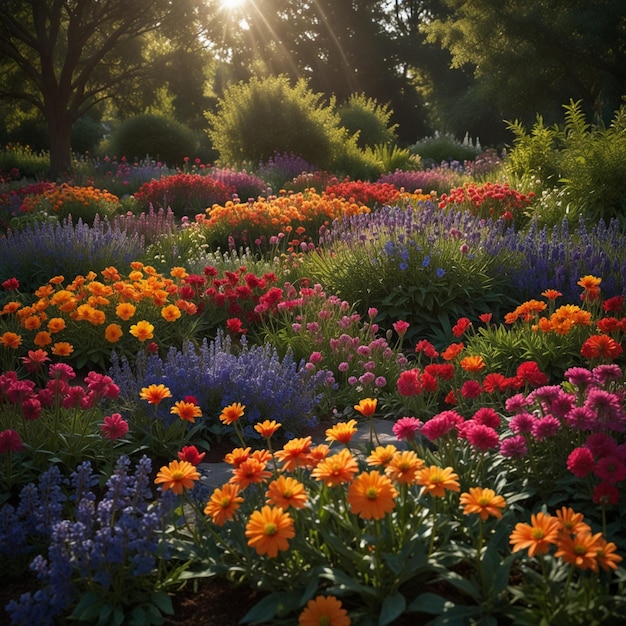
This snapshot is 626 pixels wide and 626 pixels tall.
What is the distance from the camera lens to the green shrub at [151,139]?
23094 mm

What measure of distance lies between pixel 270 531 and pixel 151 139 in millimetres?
22838

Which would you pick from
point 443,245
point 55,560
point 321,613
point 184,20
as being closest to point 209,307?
point 443,245

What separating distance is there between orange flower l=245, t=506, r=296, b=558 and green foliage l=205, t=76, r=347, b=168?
1573cm

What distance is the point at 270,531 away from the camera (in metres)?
1.91

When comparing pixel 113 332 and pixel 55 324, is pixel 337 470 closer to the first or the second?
pixel 113 332

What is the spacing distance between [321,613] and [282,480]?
397 mm

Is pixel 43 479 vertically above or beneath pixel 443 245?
beneath

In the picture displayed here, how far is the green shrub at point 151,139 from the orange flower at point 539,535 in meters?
22.6

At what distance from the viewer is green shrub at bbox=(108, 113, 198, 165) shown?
23.1 m

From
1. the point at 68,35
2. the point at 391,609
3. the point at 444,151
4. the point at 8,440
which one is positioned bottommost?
the point at 391,609

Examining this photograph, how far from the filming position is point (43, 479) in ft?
8.39

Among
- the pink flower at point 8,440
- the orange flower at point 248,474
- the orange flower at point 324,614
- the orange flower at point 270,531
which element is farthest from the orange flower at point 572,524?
the pink flower at point 8,440

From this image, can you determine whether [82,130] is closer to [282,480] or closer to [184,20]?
[184,20]

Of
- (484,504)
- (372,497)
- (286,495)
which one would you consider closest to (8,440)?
(286,495)
